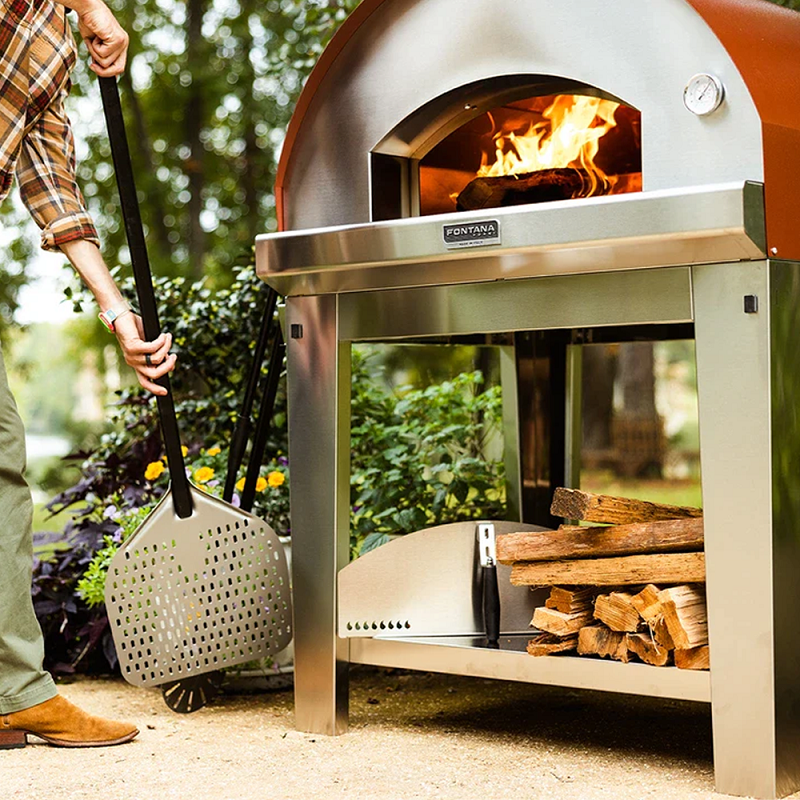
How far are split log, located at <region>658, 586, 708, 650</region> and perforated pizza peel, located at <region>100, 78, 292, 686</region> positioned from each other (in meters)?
1.01

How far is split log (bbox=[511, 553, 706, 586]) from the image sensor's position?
2.31m

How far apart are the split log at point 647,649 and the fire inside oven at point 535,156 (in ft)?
3.31

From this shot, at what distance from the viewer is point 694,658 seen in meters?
2.25

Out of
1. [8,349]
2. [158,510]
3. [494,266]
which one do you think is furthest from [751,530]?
[8,349]

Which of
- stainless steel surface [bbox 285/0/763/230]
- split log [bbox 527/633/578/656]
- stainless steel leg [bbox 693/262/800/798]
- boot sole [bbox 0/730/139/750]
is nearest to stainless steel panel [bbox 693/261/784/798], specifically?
stainless steel leg [bbox 693/262/800/798]

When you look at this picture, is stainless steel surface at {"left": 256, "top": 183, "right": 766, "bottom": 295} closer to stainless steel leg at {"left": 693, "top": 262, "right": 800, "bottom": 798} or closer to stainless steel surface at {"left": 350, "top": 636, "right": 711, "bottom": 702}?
stainless steel leg at {"left": 693, "top": 262, "right": 800, "bottom": 798}

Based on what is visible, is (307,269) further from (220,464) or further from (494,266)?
(220,464)

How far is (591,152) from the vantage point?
112 inches

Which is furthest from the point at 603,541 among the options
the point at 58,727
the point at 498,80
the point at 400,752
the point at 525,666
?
the point at 58,727

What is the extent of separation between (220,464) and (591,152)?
5.12 feet

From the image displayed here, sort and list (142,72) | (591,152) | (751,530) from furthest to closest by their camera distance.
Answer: (142,72) < (591,152) < (751,530)

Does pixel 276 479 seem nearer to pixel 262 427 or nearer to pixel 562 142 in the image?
pixel 262 427

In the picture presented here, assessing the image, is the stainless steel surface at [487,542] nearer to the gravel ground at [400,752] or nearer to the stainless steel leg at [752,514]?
the gravel ground at [400,752]

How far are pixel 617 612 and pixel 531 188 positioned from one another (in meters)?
0.97
